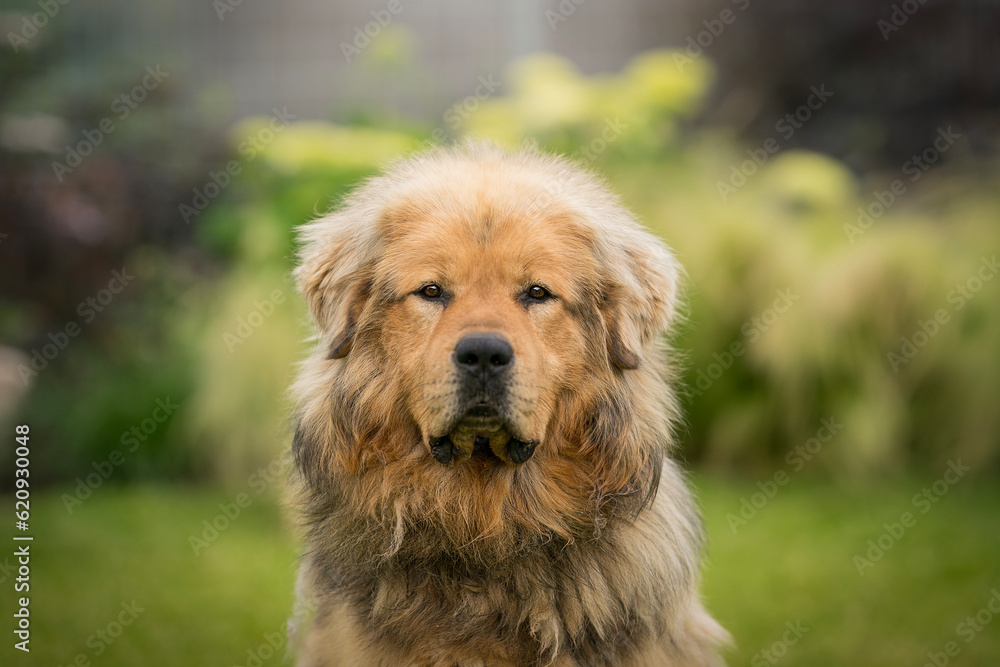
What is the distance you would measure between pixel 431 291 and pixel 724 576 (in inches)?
170

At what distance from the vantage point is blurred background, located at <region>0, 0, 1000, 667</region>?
642 cm

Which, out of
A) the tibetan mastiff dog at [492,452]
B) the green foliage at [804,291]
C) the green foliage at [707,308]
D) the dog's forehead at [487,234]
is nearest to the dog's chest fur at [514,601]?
the tibetan mastiff dog at [492,452]

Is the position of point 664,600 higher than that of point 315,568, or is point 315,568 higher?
point 664,600

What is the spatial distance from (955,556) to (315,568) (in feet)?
17.0

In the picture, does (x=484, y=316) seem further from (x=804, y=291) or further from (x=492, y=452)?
(x=804, y=291)

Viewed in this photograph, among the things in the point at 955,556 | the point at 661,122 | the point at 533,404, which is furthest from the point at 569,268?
the point at 661,122

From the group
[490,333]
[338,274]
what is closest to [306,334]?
[338,274]

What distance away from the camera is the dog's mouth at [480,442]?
3.14 metres

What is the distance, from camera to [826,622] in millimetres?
5758

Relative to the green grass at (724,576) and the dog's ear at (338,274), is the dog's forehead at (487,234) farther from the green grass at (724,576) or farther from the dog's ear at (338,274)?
the green grass at (724,576)

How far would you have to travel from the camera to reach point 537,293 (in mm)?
3350

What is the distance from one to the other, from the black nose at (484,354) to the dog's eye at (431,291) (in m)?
0.34

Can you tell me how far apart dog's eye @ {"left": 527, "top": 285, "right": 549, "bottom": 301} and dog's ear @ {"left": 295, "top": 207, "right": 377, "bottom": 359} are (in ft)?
2.18

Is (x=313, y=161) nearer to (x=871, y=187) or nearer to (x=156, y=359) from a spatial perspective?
(x=156, y=359)
